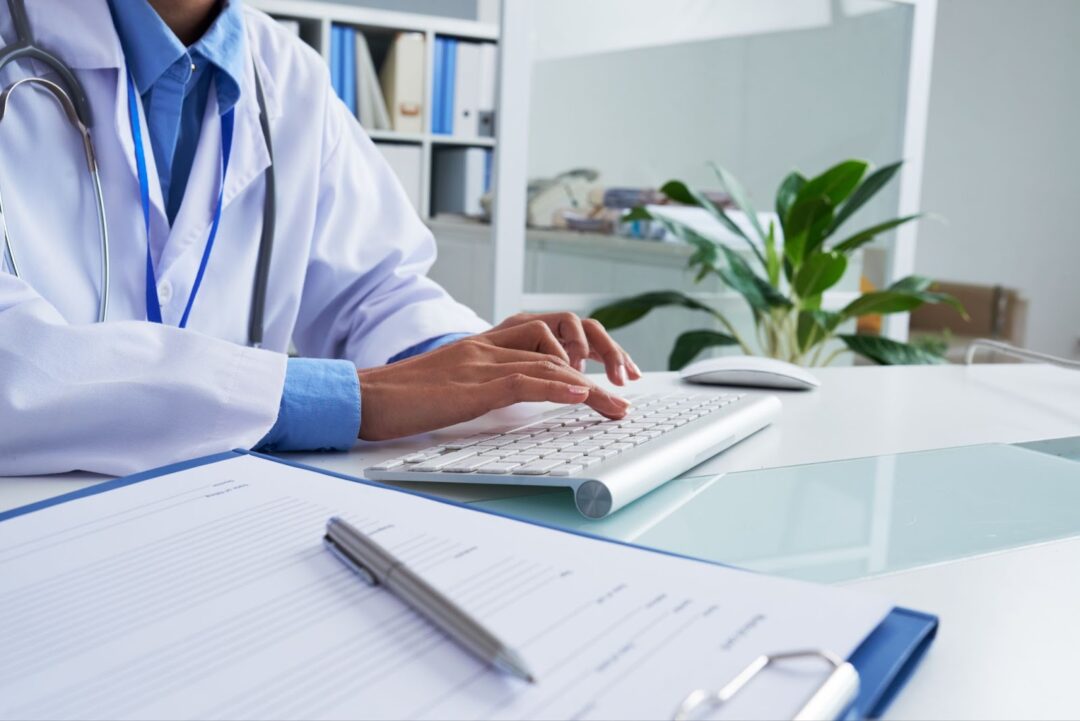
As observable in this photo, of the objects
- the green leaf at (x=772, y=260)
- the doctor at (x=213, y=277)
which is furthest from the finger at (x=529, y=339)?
the green leaf at (x=772, y=260)

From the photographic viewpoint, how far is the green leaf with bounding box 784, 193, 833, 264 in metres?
2.18

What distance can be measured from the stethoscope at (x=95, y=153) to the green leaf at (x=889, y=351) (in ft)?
5.32

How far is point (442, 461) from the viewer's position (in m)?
0.60

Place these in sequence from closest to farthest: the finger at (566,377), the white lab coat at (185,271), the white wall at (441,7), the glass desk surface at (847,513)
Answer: the glass desk surface at (847,513)
the white lab coat at (185,271)
the finger at (566,377)
the white wall at (441,7)

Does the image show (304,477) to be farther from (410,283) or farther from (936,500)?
(410,283)

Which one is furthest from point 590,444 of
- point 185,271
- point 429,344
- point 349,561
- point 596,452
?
point 185,271

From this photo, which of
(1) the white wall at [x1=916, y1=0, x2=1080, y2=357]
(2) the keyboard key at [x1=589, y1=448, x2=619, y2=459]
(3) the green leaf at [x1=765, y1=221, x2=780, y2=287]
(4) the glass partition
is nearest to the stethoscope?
(2) the keyboard key at [x1=589, y1=448, x2=619, y2=459]

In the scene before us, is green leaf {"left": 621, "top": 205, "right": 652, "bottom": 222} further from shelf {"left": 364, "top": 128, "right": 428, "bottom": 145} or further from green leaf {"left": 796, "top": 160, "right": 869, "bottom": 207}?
shelf {"left": 364, "top": 128, "right": 428, "bottom": 145}

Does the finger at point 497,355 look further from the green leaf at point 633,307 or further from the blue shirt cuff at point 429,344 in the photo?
the green leaf at point 633,307

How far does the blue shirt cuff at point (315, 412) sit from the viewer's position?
0.67 metres

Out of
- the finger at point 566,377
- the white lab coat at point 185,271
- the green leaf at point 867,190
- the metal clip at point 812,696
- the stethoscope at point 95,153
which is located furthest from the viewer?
the green leaf at point 867,190

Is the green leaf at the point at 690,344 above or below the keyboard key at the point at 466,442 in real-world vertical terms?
below

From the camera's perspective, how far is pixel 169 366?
0.63 metres

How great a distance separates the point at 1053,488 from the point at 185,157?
85 centimetres
